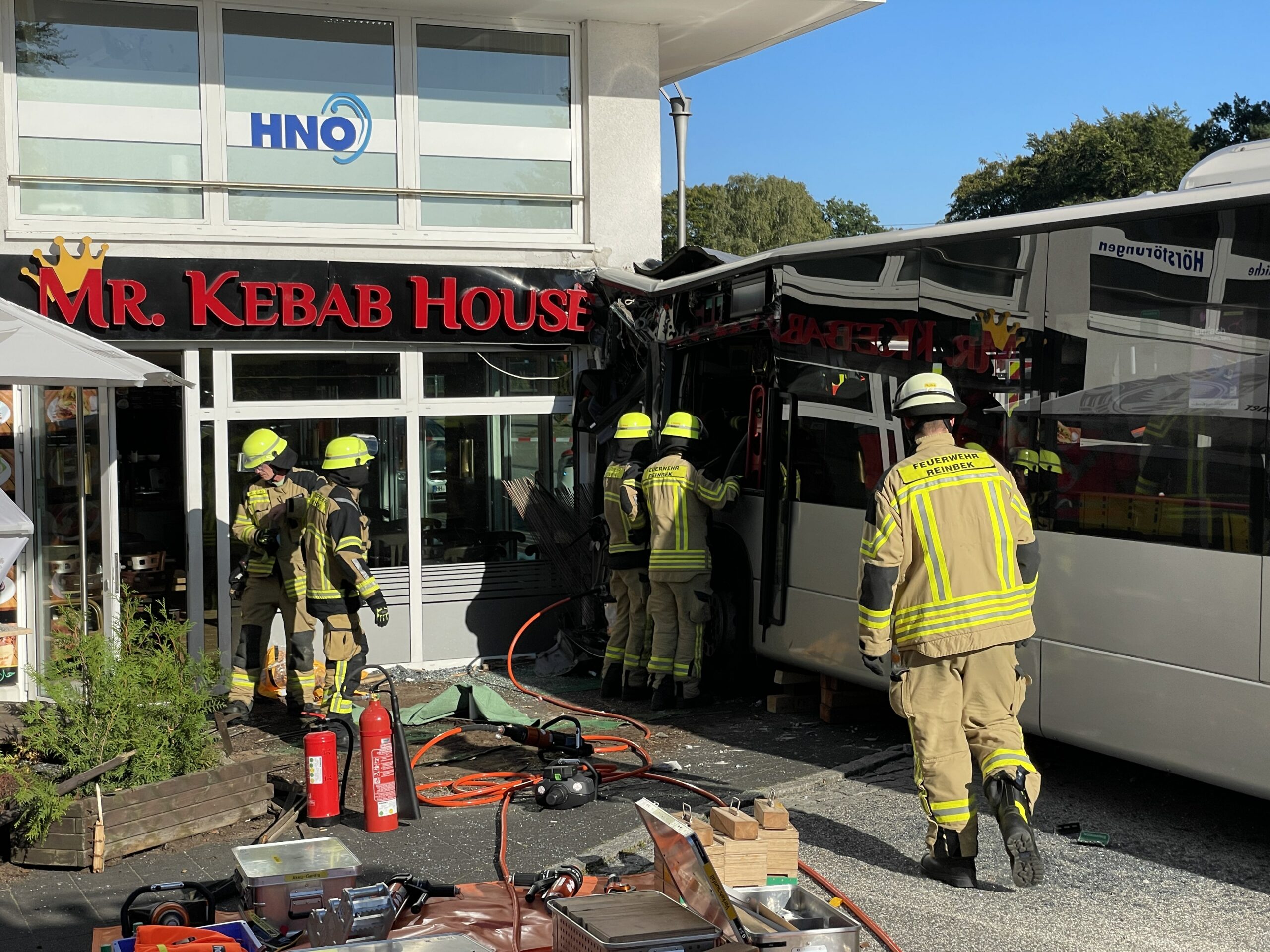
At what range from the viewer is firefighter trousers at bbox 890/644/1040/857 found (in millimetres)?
5352

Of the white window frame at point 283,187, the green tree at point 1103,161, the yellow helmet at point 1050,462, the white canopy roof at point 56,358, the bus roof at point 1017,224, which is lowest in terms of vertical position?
the yellow helmet at point 1050,462

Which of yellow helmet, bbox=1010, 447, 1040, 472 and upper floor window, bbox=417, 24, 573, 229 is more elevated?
upper floor window, bbox=417, 24, 573, 229

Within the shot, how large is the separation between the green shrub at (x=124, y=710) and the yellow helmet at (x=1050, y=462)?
425cm

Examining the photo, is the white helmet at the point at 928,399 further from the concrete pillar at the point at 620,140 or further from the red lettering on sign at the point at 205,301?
the red lettering on sign at the point at 205,301

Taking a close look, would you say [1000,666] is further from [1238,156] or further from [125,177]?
[125,177]

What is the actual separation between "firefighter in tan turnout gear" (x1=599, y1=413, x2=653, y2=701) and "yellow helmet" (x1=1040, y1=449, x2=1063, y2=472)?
3.50 meters

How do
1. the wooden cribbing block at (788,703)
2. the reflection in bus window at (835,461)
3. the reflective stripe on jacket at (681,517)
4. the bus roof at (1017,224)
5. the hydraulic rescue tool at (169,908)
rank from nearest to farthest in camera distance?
the hydraulic rescue tool at (169,908) < the bus roof at (1017,224) < the reflection in bus window at (835,461) < the wooden cribbing block at (788,703) < the reflective stripe on jacket at (681,517)

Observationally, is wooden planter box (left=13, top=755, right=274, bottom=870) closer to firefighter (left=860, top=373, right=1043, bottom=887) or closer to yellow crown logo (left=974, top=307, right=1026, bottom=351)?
firefighter (left=860, top=373, right=1043, bottom=887)

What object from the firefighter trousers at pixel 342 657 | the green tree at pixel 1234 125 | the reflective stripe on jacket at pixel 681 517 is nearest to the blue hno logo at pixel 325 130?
the reflective stripe on jacket at pixel 681 517

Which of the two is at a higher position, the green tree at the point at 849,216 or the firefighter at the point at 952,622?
the green tree at the point at 849,216

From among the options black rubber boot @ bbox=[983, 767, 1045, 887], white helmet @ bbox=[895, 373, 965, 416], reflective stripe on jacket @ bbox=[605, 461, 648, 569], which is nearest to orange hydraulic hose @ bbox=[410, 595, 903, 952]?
black rubber boot @ bbox=[983, 767, 1045, 887]

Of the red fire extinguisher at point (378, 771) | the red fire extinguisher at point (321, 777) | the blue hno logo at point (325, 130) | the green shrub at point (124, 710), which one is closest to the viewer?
the green shrub at point (124, 710)

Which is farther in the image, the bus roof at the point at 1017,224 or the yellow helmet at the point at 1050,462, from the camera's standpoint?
the yellow helmet at the point at 1050,462

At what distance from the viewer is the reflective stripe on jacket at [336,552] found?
817 cm
